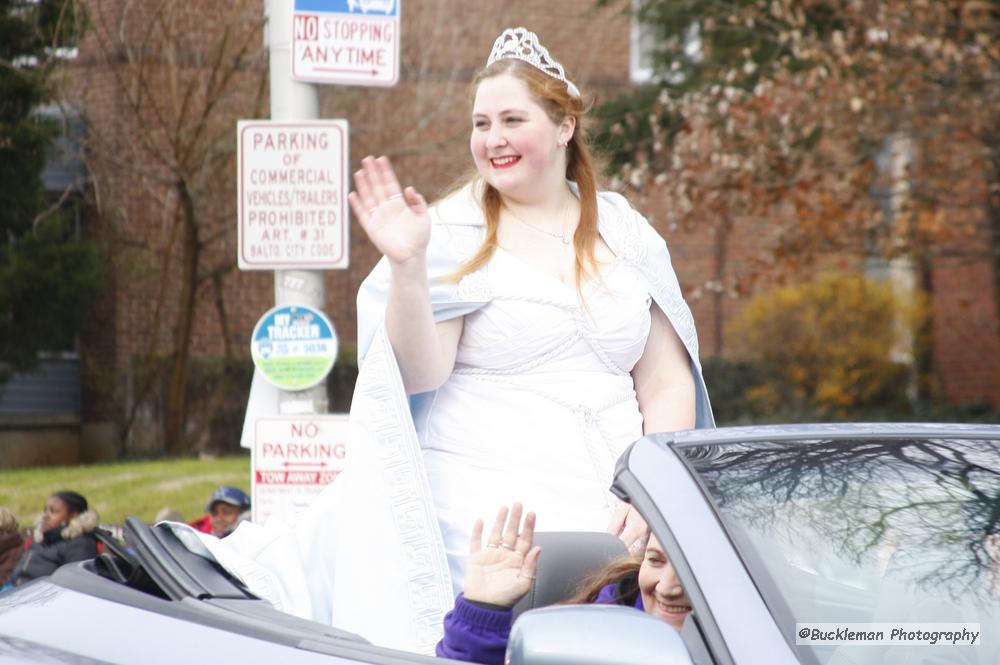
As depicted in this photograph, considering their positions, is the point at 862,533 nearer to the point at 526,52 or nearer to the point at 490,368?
the point at 490,368

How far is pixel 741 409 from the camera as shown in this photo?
61.4ft

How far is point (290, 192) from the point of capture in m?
5.84

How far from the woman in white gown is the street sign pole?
7.49ft

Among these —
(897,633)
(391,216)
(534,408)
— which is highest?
(391,216)

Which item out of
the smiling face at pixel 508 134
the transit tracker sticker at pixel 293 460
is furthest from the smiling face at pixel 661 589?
the transit tracker sticker at pixel 293 460

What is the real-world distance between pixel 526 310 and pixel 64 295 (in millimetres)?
11889

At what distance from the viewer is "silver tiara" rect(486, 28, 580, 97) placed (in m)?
3.75

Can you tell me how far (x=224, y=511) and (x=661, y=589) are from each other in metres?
7.11

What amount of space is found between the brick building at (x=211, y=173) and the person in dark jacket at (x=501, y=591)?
9.49 metres

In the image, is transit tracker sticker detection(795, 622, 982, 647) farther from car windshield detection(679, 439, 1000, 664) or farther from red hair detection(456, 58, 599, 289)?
red hair detection(456, 58, 599, 289)

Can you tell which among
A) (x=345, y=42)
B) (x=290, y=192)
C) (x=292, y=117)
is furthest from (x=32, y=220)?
(x=345, y=42)

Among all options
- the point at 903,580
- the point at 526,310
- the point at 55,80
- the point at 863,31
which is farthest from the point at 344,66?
the point at 55,80

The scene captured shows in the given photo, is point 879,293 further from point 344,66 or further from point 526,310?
point 526,310

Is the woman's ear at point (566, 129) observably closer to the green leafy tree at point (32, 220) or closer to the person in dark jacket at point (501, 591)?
the person in dark jacket at point (501, 591)
